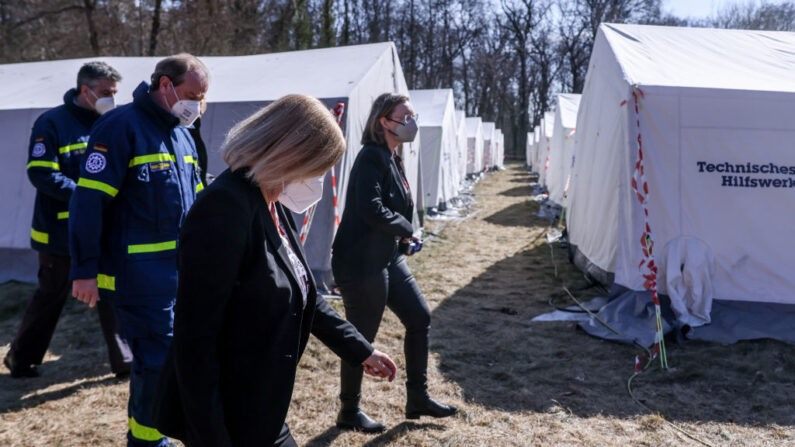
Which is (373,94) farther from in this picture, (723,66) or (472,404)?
(472,404)

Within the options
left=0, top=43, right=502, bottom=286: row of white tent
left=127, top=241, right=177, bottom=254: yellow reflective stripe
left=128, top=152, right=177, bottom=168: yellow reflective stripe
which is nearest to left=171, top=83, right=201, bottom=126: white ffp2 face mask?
left=128, top=152, right=177, bottom=168: yellow reflective stripe

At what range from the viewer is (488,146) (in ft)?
108

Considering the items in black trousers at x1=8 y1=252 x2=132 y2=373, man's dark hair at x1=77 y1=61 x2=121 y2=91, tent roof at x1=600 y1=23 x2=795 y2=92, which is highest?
tent roof at x1=600 y1=23 x2=795 y2=92

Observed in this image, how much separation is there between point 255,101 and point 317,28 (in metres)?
20.2

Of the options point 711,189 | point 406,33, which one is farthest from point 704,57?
point 406,33

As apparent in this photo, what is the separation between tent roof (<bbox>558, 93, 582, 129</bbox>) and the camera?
1412 centimetres

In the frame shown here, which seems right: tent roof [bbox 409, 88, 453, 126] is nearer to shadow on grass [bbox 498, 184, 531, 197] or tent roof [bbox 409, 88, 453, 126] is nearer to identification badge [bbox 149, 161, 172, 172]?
shadow on grass [bbox 498, 184, 531, 197]

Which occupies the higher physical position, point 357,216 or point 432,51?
point 432,51

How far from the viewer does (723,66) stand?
616 centimetres

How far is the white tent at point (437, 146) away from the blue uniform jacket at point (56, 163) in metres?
8.08

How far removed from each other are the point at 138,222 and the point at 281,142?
4.34 ft

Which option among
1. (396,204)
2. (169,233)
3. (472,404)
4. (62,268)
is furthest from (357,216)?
(62,268)

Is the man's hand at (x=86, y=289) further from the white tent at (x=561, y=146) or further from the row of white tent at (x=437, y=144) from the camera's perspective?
the white tent at (x=561, y=146)

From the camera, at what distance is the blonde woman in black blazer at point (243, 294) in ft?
4.71
